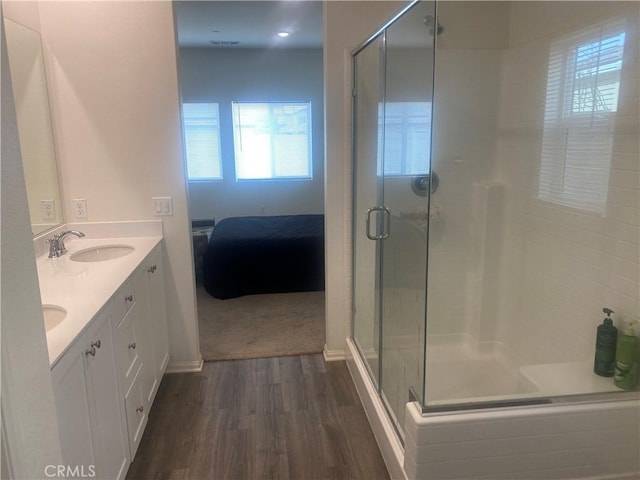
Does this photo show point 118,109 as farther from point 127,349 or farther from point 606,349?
point 606,349

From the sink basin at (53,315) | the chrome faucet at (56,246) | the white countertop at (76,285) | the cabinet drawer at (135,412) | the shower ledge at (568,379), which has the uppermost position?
the chrome faucet at (56,246)

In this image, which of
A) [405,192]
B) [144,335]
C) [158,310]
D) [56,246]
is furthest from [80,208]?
[405,192]

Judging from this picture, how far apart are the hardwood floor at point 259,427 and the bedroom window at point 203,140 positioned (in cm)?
430

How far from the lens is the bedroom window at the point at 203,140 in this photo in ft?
21.9

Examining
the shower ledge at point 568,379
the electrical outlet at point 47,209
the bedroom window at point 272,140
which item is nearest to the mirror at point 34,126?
the electrical outlet at point 47,209

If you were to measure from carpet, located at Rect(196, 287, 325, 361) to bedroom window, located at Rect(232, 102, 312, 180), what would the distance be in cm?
292

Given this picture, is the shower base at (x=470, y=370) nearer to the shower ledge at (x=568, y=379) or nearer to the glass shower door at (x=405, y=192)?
the shower ledge at (x=568, y=379)

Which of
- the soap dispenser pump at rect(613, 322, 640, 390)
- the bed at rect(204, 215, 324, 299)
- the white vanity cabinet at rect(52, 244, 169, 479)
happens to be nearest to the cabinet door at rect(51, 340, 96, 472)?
the white vanity cabinet at rect(52, 244, 169, 479)

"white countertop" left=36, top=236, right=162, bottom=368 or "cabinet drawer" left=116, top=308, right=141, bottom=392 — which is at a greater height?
"white countertop" left=36, top=236, right=162, bottom=368

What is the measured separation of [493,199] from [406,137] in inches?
31.3

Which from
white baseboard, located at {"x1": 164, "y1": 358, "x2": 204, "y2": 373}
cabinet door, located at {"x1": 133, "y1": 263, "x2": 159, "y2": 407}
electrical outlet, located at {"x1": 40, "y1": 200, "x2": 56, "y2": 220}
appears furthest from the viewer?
white baseboard, located at {"x1": 164, "y1": 358, "x2": 204, "y2": 373}

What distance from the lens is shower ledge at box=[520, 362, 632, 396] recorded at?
6.29 feet

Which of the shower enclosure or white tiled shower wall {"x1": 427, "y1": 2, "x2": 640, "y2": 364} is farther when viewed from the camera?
white tiled shower wall {"x1": 427, "y1": 2, "x2": 640, "y2": 364}

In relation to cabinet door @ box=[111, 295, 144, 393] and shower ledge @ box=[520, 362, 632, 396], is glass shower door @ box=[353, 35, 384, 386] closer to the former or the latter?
shower ledge @ box=[520, 362, 632, 396]
